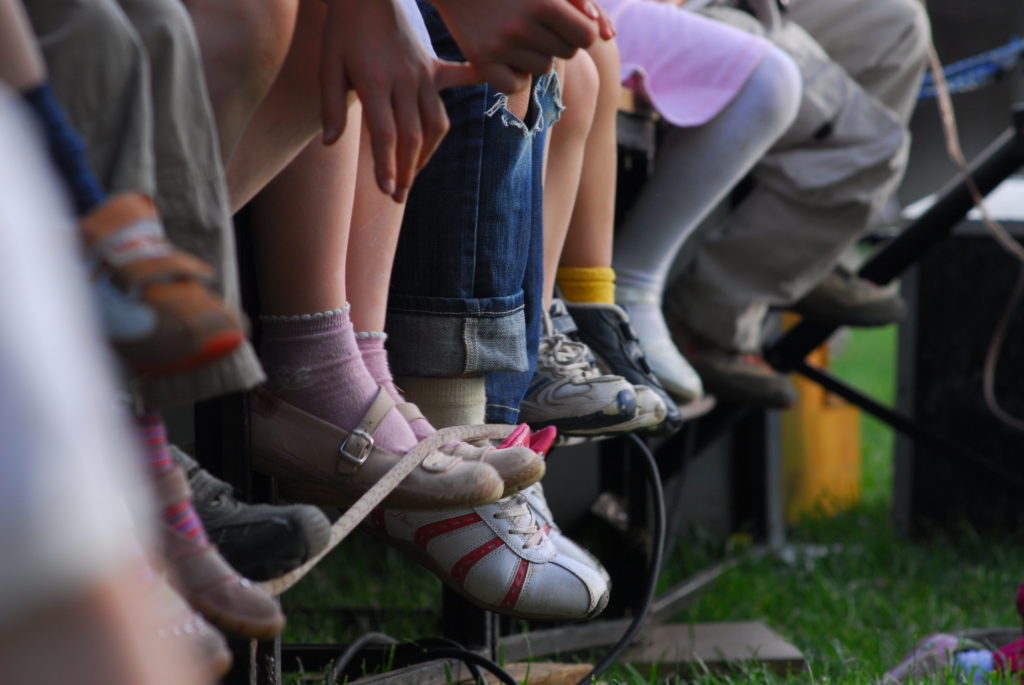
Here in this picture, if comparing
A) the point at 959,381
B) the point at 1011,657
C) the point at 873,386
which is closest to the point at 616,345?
the point at 1011,657

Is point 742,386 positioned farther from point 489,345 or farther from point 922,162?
point 922,162

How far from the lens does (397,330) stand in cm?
118

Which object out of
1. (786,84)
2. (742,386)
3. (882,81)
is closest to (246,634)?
(786,84)

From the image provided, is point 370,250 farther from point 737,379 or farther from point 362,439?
point 737,379

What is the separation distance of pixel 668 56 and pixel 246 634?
147 centimetres

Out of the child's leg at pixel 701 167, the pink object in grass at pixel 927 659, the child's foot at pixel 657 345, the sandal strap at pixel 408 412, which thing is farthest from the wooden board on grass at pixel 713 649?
the sandal strap at pixel 408 412

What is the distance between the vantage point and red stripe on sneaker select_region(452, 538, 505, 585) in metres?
1.12

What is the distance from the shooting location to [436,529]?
1.13 m

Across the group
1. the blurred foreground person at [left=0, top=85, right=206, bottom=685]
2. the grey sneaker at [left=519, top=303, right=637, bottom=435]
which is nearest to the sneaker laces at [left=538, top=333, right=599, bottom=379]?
the grey sneaker at [left=519, top=303, right=637, bottom=435]

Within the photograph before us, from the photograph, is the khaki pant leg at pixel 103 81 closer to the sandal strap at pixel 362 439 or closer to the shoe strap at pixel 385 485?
the shoe strap at pixel 385 485

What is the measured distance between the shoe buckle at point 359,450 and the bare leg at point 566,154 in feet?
1.60

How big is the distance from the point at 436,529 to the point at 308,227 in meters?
0.32

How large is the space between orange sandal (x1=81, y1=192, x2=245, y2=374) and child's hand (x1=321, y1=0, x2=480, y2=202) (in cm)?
→ 26

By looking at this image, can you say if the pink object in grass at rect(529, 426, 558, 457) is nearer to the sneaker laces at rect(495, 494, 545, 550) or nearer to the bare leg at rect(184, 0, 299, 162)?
the sneaker laces at rect(495, 494, 545, 550)
